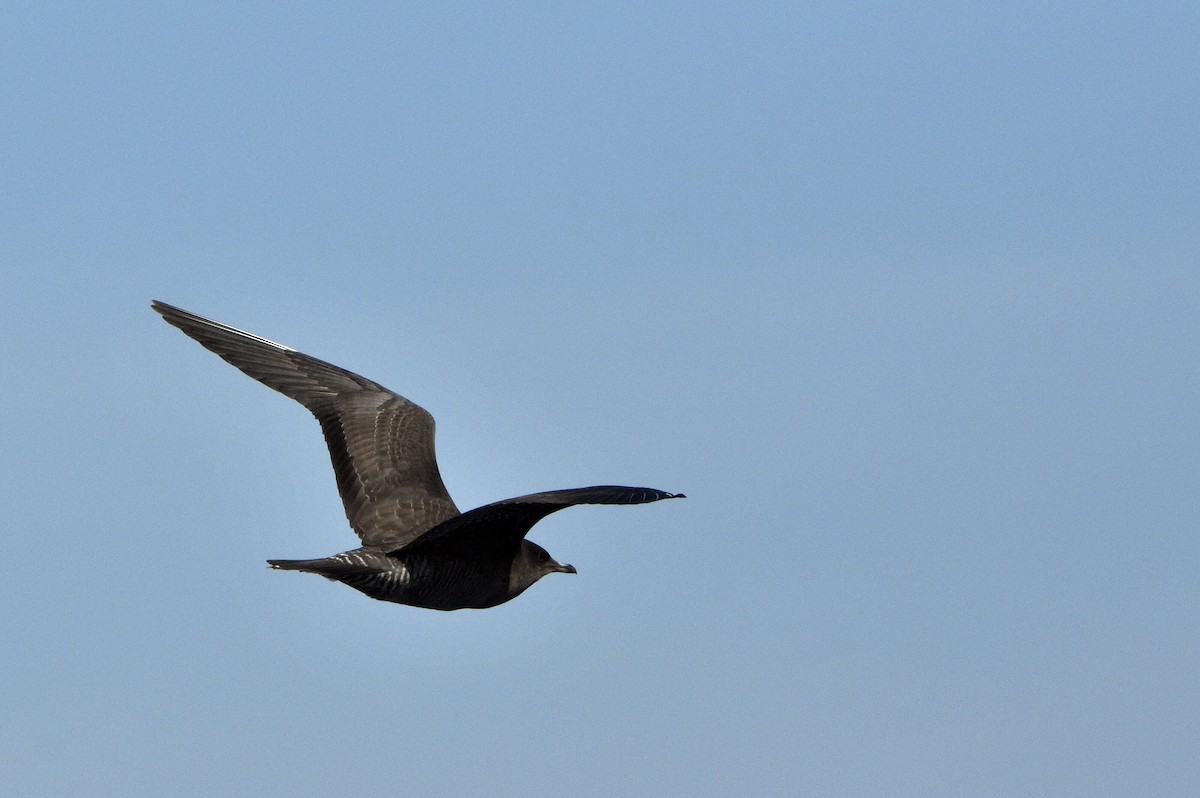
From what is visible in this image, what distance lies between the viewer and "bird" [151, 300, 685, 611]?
14.5m

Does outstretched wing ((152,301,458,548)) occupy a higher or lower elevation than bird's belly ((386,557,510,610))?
higher

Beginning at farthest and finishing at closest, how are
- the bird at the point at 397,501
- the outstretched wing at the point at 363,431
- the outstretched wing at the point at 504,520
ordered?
1. the outstretched wing at the point at 363,431
2. the bird at the point at 397,501
3. the outstretched wing at the point at 504,520

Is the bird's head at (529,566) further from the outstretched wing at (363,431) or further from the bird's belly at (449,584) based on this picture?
the outstretched wing at (363,431)

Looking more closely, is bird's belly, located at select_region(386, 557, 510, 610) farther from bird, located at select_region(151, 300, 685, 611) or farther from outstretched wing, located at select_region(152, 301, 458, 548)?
outstretched wing, located at select_region(152, 301, 458, 548)

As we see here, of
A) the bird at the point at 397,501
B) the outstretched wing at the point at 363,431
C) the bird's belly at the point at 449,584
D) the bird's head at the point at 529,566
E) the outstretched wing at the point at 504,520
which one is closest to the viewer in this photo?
the outstretched wing at the point at 504,520

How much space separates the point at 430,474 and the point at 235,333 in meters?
2.88

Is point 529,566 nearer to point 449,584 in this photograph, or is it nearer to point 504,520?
point 449,584

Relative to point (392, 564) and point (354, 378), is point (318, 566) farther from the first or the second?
point (354, 378)

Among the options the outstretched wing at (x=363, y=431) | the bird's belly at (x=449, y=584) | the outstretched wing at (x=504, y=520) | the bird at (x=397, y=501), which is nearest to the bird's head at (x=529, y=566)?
the bird at (x=397, y=501)

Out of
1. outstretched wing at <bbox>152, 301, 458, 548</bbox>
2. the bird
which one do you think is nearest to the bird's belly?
the bird

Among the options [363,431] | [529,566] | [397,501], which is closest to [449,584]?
[529,566]

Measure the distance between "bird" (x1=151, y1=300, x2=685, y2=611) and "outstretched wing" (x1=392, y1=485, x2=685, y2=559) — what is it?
0.01m

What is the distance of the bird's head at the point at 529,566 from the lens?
16266 millimetres

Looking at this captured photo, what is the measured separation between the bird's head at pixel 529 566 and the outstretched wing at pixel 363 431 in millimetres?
1006
